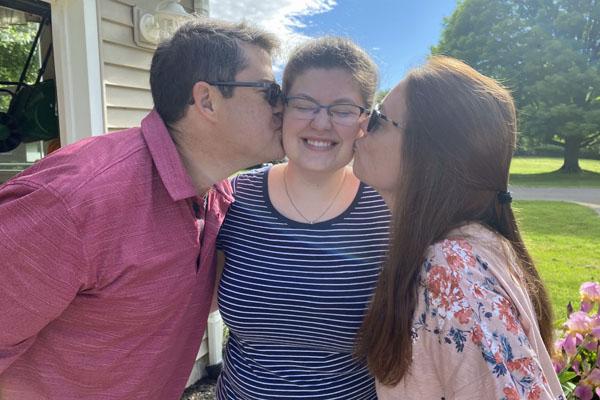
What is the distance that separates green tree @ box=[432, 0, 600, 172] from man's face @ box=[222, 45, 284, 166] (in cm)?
2153

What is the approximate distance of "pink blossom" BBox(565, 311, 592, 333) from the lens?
1796mm

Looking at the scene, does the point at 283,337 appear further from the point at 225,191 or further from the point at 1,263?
the point at 1,263

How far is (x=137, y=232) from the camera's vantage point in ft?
4.32

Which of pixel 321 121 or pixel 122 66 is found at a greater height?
pixel 122 66

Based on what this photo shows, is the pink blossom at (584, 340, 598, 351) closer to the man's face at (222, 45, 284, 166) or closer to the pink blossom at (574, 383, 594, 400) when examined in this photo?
the pink blossom at (574, 383, 594, 400)

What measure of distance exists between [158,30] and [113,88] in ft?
1.59

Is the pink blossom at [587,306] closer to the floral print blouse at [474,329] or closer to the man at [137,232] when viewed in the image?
the floral print blouse at [474,329]

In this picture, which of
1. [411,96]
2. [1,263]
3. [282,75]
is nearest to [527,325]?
[411,96]

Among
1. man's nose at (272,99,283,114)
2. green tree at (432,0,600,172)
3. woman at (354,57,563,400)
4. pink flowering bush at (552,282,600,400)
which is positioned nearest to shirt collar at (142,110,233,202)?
man's nose at (272,99,283,114)

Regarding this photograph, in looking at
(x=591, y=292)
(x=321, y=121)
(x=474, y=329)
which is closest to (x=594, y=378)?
(x=591, y=292)

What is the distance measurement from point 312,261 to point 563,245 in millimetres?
7754

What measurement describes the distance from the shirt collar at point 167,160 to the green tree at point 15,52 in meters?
3.31

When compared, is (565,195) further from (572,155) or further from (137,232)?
(137,232)

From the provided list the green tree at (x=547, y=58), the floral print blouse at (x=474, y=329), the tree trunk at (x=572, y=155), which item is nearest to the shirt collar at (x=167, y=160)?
the floral print blouse at (x=474, y=329)
